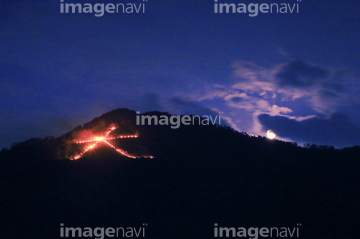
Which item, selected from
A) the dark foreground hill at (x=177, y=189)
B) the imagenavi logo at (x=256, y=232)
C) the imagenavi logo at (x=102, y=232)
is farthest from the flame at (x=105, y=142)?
the imagenavi logo at (x=256, y=232)

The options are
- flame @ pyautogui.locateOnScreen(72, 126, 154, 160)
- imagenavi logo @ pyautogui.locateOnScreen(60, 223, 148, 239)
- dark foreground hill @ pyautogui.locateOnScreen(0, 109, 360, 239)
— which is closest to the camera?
imagenavi logo @ pyautogui.locateOnScreen(60, 223, 148, 239)

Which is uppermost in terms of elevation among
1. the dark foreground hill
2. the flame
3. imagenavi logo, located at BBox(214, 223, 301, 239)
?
the flame

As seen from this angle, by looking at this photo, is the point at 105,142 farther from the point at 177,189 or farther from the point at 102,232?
the point at 102,232

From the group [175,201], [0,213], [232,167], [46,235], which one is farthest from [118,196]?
[232,167]

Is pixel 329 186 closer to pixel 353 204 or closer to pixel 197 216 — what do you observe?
pixel 353 204

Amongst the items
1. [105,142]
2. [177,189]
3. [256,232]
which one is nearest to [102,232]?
[177,189]

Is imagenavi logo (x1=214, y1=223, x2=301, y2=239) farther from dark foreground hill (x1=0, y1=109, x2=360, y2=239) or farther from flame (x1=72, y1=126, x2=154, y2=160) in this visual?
flame (x1=72, y1=126, x2=154, y2=160)

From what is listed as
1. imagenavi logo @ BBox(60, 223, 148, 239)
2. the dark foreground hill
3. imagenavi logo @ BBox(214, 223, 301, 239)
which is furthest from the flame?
imagenavi logo @ BBox(214, 223, 301, 239)
